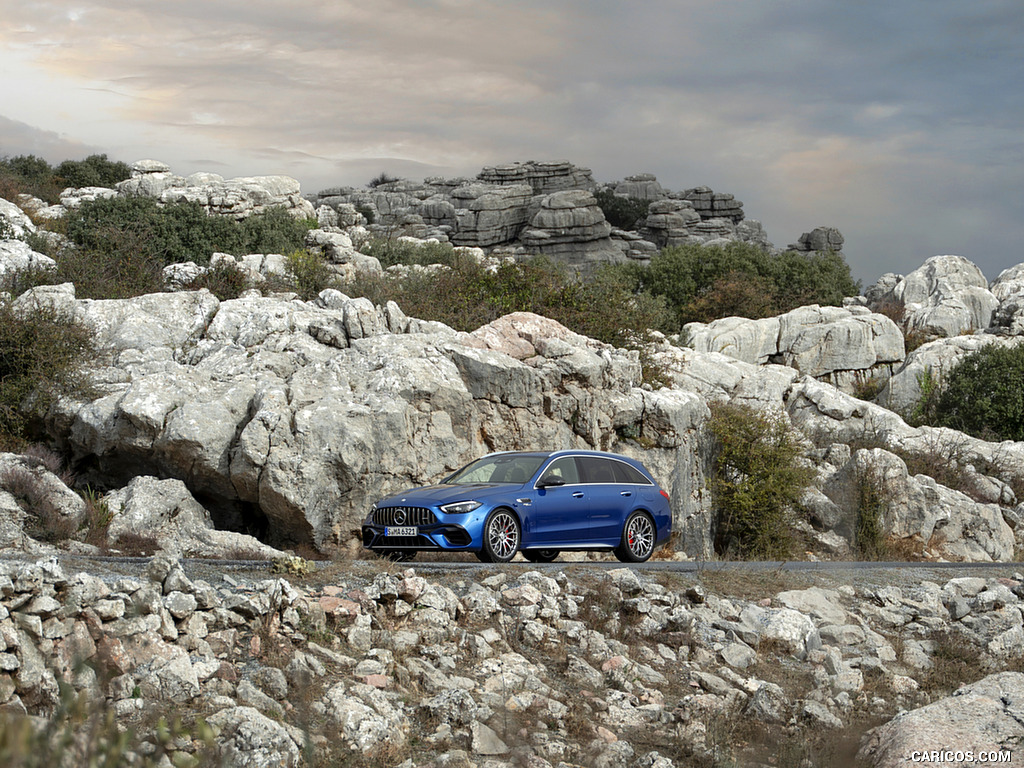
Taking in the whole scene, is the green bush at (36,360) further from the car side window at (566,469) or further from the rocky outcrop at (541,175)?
the rocky outcrop at (541,175)

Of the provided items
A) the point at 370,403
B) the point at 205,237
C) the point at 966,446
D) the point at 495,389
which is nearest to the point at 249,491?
the point at 370,403

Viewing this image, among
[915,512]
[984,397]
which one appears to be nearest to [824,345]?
[984,397]

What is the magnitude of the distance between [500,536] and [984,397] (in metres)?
31.0

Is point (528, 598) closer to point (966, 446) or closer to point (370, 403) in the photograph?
point (370, 403)

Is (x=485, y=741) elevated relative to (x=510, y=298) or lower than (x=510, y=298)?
lower

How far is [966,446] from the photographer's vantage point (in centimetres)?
3011

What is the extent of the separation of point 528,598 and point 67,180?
57.9 m

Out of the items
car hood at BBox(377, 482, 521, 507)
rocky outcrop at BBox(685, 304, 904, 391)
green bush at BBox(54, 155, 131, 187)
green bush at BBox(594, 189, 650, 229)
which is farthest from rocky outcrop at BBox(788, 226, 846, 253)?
car hood at BBox(377, 482, 521, 507)

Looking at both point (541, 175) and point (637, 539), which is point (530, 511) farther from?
point (541, 175)

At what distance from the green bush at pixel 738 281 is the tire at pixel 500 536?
1509 inches

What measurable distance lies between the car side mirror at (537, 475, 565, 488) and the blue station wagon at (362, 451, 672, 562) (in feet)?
0.05

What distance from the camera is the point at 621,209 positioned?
11150 cm

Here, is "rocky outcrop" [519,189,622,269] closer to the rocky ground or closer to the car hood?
the car hood

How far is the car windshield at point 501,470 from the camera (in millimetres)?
13883
